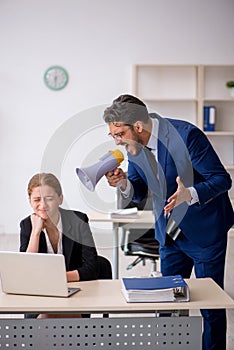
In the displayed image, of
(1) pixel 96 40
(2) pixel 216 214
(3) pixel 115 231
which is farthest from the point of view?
(1) pixel 96 40

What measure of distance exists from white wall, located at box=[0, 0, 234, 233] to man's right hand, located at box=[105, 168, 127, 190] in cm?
403

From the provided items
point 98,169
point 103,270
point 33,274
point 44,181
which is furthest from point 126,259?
point 33,274

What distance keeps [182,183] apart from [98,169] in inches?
15.2

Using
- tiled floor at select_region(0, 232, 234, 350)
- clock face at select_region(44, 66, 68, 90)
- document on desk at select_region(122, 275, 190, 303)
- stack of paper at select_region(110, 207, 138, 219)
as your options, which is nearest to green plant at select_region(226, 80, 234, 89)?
tiled floor at select_region(0, 232, 234, 350)

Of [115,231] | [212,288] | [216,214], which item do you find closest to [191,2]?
[115,231]

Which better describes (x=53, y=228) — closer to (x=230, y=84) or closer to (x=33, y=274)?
(x=33, y=274)

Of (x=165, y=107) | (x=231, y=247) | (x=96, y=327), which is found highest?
(x=165, y=107)

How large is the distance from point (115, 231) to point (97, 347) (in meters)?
2.21

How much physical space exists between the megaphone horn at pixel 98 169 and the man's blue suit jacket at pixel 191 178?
0.22m

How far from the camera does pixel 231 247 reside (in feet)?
22.2

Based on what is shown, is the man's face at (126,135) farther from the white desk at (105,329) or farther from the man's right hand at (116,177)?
the white desk at (105,329)

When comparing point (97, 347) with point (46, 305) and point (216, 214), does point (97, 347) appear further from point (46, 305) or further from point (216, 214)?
point (216, 214)

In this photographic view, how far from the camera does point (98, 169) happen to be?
2.87 metres

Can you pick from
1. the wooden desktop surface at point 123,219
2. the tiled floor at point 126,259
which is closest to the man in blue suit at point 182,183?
the tiled floor at point 126,259
